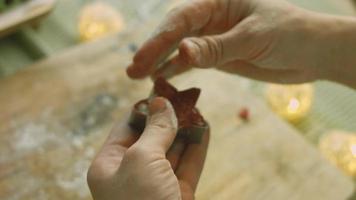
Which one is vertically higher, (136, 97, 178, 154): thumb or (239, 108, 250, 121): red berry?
(136, 97, 178, 154): thumb

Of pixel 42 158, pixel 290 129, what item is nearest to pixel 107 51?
pixel 42 158

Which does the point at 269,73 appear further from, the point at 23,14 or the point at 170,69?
the point at 23,14

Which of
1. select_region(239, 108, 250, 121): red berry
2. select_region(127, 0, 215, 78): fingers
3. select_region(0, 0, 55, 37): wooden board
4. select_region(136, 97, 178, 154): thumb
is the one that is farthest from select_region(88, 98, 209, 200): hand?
select_region(0, 0, 55, 37): wooden board

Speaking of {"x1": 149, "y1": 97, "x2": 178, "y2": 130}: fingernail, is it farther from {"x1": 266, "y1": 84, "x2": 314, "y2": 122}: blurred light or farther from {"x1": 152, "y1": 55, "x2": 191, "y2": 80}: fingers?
{"x1": 266, "y1": 84, "x2": 314, "y2": 122}: blurred light

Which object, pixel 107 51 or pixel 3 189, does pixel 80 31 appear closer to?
pixel 107 51

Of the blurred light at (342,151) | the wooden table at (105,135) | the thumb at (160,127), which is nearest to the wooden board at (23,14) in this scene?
the wooden table at (105,135)
